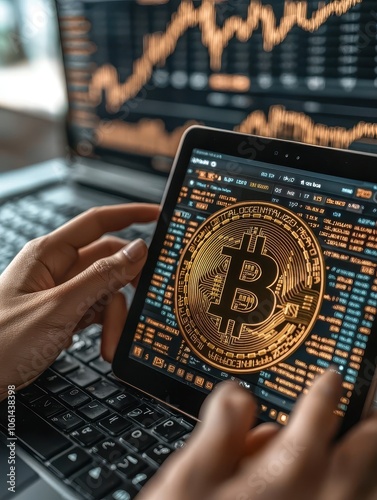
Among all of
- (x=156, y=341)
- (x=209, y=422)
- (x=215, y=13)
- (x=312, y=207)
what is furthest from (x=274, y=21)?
(x=209, y=422)

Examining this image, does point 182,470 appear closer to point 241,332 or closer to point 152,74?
point 241,332

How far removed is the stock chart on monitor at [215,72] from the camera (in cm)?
69

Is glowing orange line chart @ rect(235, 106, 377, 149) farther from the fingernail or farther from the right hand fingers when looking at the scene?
the right hand fingers

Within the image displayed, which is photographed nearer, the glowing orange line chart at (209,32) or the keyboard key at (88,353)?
the keyboard key at (88,353)

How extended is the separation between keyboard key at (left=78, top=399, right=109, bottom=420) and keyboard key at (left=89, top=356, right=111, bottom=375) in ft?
0.16

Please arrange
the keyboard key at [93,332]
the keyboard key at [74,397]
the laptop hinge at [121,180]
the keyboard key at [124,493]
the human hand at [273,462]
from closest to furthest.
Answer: the human hand at [273,462], the keyboard key at [124,493], the keyboard key at [74,397], the keyboard key at [93,332], the laptop hinge at [121,180]

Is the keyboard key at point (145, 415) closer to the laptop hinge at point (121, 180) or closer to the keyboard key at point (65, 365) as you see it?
the keyboard key at point (65, 365)

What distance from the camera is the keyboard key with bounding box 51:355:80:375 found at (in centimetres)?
56

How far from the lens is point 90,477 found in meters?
0.43

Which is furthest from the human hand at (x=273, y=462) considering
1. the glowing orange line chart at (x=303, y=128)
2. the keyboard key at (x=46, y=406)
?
the glowing orange line chart at (x=303, y=128)

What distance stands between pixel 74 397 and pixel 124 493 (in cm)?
13

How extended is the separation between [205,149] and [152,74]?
1.32 ft

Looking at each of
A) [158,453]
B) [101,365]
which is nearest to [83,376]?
[101,365]

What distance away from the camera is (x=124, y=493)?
414 millimetres
